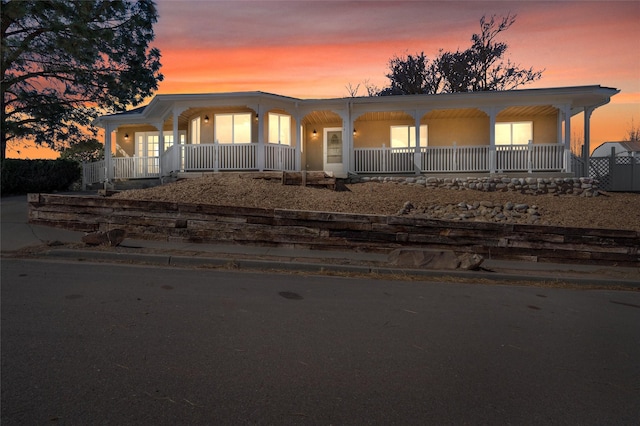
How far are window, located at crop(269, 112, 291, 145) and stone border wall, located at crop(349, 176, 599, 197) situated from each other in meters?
5.91

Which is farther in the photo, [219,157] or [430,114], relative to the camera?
[430,114]

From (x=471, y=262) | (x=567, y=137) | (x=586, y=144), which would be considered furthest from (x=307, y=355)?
(x=586, y=144)

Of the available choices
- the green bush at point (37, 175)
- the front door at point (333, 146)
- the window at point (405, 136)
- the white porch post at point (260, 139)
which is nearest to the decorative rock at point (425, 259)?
the white porch post at point (260, 139)

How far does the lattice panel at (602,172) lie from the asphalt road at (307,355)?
14.7 metres

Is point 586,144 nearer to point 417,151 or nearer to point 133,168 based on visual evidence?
point 417,151

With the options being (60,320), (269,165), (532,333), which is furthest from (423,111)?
(60,320)

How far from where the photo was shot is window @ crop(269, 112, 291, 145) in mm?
20062

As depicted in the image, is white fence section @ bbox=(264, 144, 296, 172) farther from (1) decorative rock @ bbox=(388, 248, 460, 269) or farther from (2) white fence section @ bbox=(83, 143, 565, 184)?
(1) decorative rock @ bbox=(388, 248, 460, 269)

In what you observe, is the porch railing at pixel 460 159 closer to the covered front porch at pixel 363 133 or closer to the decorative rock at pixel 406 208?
the covered front porch at pixel 363 133

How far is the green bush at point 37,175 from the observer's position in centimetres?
1808

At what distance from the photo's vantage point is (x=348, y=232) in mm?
9242

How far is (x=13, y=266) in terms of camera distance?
7258 millimetres

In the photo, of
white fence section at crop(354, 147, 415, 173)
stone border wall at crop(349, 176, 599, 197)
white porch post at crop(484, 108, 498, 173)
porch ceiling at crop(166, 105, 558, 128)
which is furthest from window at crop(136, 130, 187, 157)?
white porch post at crop(484, 108, 498, 173)

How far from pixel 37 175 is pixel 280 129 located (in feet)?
36.1
